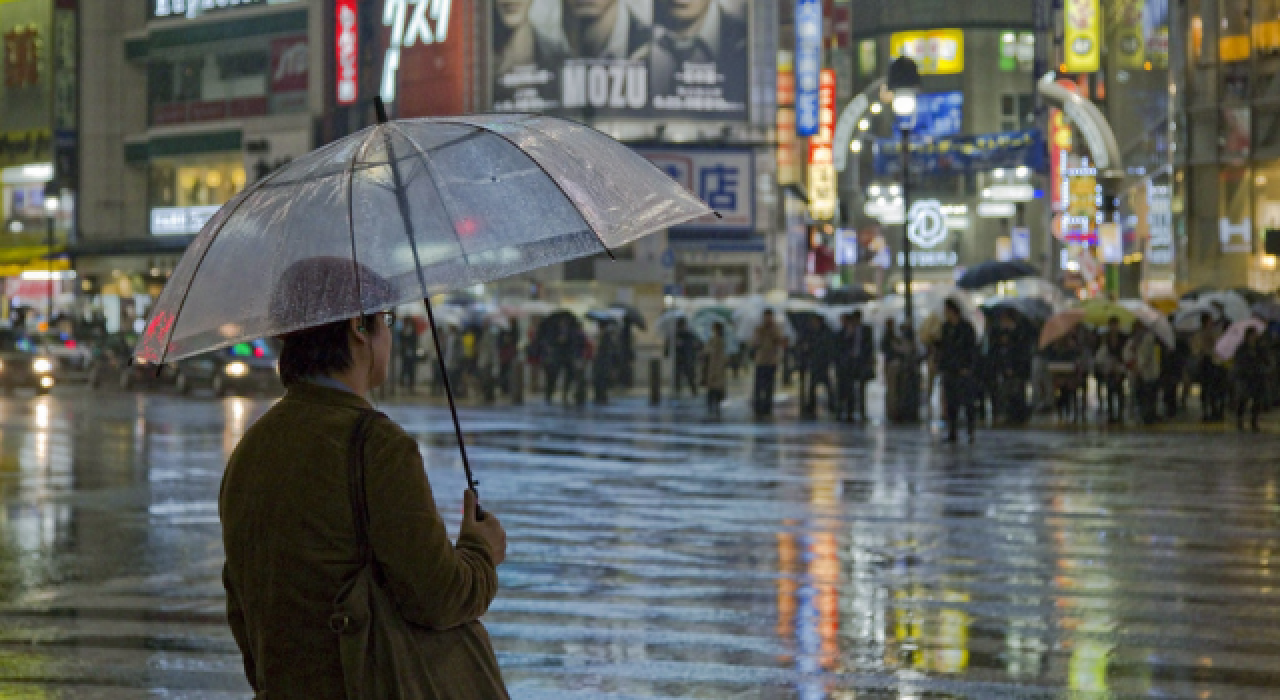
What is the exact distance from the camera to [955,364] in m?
23.7

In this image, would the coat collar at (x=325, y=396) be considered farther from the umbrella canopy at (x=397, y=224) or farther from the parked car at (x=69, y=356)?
the parked car at (x=69, y=356)

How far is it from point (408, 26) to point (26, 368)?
28.8 meters

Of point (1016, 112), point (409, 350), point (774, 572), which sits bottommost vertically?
point (774, 572)

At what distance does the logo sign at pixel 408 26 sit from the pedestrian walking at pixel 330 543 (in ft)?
197

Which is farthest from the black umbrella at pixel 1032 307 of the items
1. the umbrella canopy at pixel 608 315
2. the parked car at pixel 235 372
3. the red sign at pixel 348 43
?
the red sign at pixel 348 43

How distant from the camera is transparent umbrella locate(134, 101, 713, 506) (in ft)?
13.3

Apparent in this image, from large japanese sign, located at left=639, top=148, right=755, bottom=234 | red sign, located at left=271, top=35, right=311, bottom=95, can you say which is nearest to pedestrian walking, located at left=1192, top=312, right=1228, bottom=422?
large japanese sign, located at left=639, top=148, right=755, bottom=234

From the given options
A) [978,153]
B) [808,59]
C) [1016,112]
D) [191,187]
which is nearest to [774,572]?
[978,153]

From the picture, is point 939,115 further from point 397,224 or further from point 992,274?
point 397,224

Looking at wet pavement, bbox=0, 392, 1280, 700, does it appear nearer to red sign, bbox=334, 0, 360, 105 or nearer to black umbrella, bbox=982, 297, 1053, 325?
black umbrella, bbox=982, 297, 1053, 325

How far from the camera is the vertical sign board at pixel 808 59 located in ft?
225

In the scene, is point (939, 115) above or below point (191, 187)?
above

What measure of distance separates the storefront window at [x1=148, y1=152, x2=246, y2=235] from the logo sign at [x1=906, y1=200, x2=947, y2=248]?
50.9 meters

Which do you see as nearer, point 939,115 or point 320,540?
point 320,540
